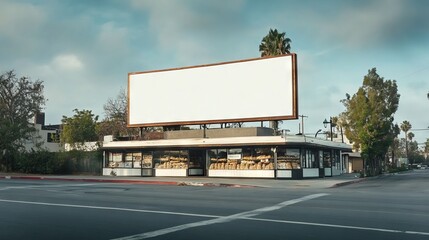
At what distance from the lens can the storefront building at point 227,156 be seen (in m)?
33.3

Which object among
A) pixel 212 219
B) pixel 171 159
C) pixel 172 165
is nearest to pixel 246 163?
pixel 172 165

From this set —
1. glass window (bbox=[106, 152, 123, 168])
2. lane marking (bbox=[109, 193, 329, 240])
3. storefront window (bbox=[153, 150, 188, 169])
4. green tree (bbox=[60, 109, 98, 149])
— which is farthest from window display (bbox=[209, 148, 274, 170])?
green tree (bbox=[60, 109, 98, 149])

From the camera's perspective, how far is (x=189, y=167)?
36969mm

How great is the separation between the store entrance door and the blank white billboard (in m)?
2.73

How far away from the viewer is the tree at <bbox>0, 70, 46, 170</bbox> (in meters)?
44.8

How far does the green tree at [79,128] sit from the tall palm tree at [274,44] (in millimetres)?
28801

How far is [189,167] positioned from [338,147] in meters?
14.1

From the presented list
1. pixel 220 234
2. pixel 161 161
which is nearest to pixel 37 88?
pixel 161 161

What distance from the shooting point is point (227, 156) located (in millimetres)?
35469

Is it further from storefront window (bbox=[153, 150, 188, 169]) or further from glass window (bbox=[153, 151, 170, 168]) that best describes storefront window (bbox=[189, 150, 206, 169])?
glass window (bbox=[153, 151, 170, 168])

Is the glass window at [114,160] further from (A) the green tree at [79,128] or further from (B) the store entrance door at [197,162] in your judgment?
(A) the green tree at [79,128]

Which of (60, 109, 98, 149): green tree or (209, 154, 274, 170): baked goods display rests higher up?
(60, 109, 98, 149): green tree

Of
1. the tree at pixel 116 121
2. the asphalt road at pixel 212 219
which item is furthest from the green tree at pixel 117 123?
the asphalt road at pixel 212 219

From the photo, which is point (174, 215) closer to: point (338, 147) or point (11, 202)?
point (11, 202)
